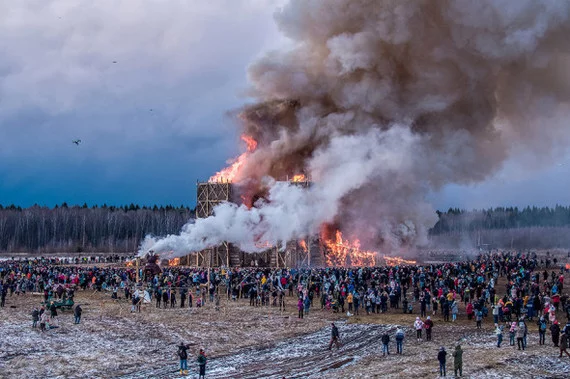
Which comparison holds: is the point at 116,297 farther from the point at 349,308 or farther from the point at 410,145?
the point at 410,145

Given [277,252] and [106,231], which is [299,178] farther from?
[106,231]

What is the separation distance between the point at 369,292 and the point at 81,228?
318ft

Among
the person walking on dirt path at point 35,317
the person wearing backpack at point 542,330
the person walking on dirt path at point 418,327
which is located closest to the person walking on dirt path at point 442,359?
the person walking on dirt path at point 418,327

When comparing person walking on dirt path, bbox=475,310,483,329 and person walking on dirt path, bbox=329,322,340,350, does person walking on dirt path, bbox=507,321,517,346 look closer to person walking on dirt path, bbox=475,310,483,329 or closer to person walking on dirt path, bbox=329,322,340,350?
person walking on dirt path, bbox=475,310,483,329

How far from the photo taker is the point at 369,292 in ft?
106

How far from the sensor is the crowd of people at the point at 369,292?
2834 centimetres

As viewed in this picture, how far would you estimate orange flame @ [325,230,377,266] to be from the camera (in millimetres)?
56469

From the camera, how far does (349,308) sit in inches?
1249

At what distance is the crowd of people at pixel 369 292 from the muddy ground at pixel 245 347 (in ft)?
2.20

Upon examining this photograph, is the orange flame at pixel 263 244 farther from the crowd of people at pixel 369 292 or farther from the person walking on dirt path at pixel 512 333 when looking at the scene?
the person walking on dirt path at pixel 512 333

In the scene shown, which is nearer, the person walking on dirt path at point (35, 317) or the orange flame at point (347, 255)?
the person walking on dirt path at point (35, 317)

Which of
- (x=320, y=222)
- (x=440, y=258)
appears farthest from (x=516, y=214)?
(x=320, y=222)

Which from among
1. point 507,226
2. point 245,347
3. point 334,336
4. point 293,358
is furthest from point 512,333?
point 507,226

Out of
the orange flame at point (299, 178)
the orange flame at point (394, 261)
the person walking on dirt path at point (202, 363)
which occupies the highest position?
the orange flame at point (299, 178)
